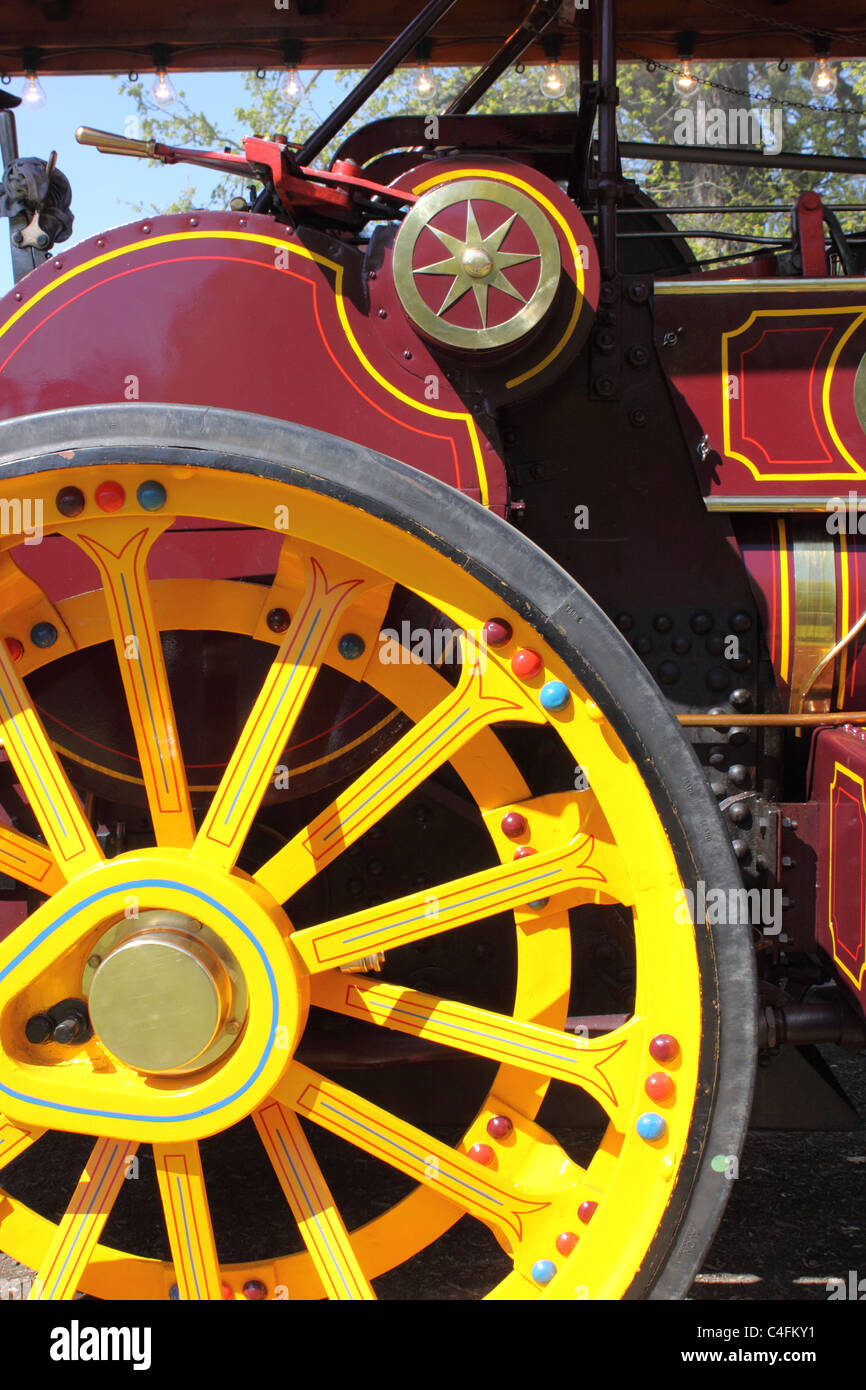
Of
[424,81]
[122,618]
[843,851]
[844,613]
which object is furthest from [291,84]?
[843,851]

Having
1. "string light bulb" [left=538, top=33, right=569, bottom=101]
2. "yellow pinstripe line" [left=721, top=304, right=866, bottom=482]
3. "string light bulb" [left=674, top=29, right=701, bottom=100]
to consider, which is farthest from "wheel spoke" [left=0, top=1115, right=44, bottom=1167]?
Answer: "string light bulb" [left=674, top=29, right=701, bottom=100]

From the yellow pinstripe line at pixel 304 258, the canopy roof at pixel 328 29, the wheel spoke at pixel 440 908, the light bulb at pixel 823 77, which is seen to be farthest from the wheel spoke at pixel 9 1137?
the light bulb at pixel 823 77

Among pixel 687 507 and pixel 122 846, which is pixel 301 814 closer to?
pixel 122 846

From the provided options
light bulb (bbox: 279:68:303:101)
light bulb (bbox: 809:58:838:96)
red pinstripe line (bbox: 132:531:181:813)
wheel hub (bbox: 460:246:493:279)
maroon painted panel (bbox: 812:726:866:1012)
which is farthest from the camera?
light bulb (bbox: 809:58:838:96)

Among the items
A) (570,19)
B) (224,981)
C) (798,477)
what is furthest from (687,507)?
(224,981)

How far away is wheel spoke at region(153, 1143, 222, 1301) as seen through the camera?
1488 mm

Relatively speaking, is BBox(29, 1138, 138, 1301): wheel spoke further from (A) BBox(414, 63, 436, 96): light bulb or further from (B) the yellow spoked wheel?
(A) BBox(414, 63, 436, 96): light bulb

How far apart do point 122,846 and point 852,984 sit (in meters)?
1.24

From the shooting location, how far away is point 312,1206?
1.49 meters

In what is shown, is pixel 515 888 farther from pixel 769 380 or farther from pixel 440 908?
pixel 769 380

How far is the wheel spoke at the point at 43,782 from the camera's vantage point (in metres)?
1.44

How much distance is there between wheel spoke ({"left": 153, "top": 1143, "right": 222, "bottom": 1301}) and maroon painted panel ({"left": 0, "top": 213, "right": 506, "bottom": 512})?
110 cm

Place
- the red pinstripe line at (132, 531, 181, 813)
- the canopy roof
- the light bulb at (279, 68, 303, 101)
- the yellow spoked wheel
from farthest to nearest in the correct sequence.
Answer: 1. the light bulb at (279, 68, 303, 101)
2. the canopy roof
3. the red pinstripe line at (132, 531, 181, 813)
4. the yellow spoked wheel

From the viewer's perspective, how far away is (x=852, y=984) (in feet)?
5.16
